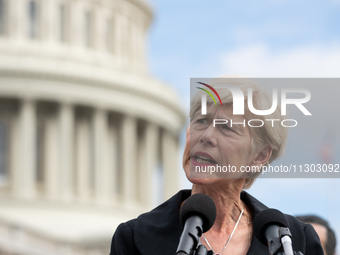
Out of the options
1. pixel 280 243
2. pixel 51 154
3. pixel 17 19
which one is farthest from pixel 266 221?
pixel 17 19

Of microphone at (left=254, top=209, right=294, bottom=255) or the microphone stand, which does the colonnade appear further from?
the microphone stand

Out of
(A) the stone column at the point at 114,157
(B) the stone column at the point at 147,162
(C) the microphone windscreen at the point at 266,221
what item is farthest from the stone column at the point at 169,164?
(C) the microphone windscreen at the point at 266,221

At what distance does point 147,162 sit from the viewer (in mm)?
81375

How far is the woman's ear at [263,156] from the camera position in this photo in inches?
201

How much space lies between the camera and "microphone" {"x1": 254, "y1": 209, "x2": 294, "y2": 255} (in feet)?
15.4

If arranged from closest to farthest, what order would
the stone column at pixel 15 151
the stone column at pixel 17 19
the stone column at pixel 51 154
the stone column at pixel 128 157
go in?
the stone column at pixel 15 151, the stone column at pixel 51 154, the stone column at pixel 17 19, the stone column at pixel 128 157

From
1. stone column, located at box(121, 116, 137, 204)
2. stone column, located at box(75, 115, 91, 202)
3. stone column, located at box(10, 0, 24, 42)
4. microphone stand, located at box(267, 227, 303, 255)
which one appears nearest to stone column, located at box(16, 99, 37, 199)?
stone column, located at box(75, 115, 91, 202)

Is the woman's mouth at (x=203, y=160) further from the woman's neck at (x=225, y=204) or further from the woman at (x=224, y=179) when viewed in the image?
the woman's neck at (x=225, y=204)

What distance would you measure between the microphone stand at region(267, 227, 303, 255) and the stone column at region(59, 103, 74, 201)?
235ft

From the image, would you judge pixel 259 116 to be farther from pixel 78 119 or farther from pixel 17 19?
pixel 17 19

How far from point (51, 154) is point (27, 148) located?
2.32 metres

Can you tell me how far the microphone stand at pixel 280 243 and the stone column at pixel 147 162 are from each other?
7633cm

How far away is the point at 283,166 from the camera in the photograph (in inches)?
192

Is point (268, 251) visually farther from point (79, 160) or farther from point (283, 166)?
point (79, 160)
